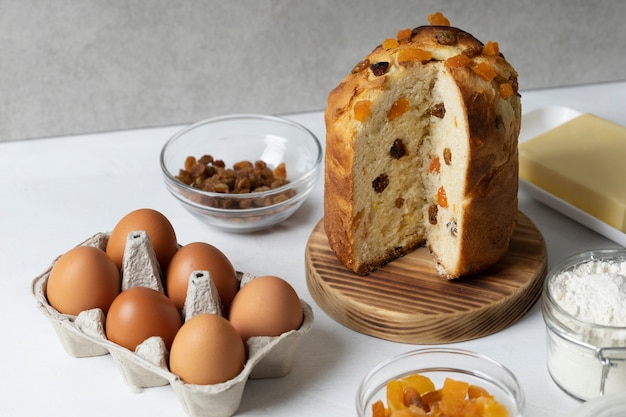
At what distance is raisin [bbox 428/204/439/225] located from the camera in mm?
2170

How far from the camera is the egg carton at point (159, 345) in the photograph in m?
1.74

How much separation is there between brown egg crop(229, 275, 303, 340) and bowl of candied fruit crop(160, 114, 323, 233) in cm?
52

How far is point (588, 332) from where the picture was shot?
5.69 ft

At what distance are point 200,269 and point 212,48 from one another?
118 centimetres

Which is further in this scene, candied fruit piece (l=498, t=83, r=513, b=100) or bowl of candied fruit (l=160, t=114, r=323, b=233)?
bowl of candied fruit (l=160, t=114, r=323, b=233)

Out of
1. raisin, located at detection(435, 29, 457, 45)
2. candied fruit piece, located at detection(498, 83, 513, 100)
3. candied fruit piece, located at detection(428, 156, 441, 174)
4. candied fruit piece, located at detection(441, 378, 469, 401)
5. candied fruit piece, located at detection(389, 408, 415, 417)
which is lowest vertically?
candied fruit piece, located at detection(441, 378, 469, 401)

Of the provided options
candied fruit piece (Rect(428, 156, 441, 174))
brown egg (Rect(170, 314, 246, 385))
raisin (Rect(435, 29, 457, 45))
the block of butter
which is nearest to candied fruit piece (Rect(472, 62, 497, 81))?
raisin (Rect(435, 29, 457, 45))

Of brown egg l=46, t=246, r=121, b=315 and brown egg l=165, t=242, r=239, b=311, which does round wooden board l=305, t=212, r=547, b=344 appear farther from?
brown egg l=46, t=246, r=121, b=315

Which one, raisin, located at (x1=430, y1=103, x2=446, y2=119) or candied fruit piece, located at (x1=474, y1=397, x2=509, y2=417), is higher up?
raisin, located at (x1=430, y1=103, x2=446, y2=119)

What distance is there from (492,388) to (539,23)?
167 centimetres

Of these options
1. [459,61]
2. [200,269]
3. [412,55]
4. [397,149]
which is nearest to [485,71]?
[459,61]

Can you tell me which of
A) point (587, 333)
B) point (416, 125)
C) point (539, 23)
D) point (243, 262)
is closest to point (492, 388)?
point (587, 333)

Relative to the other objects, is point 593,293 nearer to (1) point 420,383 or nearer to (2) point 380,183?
(1) point 420,383

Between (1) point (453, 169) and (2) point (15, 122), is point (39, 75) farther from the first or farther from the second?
(1) point (453, 169)
